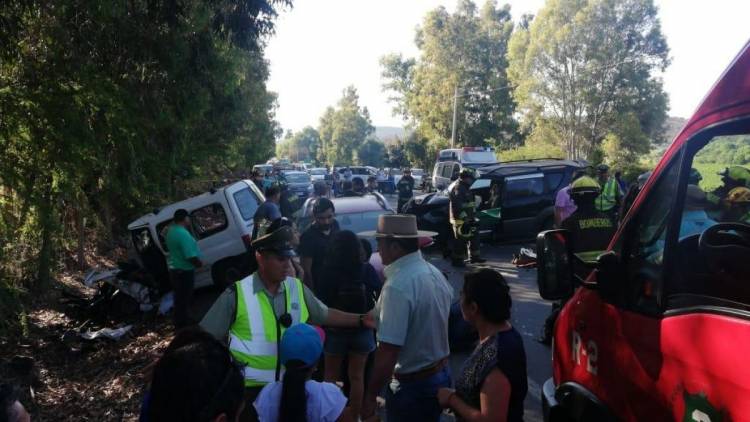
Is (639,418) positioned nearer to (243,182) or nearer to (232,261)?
(232,261)

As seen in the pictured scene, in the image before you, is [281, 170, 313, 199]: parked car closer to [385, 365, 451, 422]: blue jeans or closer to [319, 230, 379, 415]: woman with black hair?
[319, 230, 379, 415]: woman with black hair

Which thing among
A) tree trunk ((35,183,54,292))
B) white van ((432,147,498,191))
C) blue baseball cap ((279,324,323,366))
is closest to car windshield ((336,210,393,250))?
tree trunk ((35,183,54,292))

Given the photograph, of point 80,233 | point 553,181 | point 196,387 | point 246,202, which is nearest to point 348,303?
point 196,387

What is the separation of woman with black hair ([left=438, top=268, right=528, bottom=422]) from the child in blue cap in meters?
0.55

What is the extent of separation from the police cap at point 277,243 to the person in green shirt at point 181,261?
181 inches

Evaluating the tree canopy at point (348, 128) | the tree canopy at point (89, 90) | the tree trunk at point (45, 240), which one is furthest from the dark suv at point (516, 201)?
the tree canopy at point (348, 128)

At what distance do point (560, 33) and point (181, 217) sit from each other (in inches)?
Answer: 1252

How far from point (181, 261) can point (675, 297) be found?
6.32m

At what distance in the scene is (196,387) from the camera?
151 cm

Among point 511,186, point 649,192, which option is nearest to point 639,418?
point 649,192

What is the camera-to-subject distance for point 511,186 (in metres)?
11.8

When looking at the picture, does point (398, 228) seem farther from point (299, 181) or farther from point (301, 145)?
point (301, 145)

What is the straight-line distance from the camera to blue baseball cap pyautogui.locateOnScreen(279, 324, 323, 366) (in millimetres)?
2215

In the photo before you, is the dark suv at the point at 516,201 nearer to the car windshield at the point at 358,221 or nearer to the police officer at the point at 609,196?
the police officer at the point at 609,196
